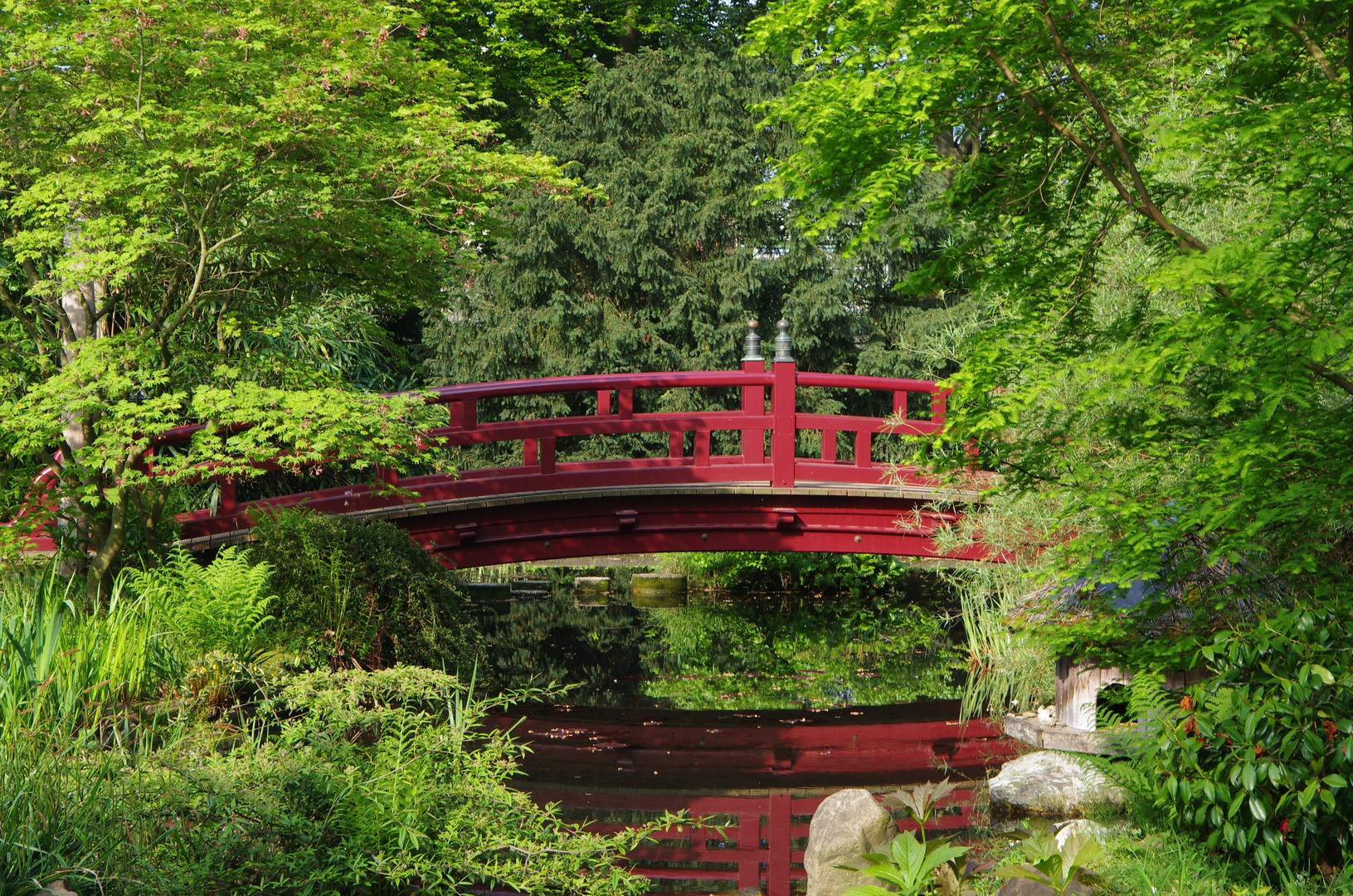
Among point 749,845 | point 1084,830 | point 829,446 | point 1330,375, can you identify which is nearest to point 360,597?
point 749,845

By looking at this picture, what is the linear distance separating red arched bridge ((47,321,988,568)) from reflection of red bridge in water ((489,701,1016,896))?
5.23ft

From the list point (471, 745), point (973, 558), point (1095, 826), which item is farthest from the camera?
point (973, 558)

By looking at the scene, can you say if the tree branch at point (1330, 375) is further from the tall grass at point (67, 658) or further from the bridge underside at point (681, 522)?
the bridge underside at point (681, 522)

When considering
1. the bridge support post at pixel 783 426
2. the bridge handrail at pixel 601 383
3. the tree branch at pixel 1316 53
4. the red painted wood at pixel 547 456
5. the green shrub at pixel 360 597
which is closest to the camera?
the tree branch at pixel 1316 53

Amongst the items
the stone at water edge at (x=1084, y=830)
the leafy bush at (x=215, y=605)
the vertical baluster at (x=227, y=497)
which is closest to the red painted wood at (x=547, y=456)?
the vertical baluster at (x=227, y=497)

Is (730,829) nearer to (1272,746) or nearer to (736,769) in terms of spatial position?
(736,769)

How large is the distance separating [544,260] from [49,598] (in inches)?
356

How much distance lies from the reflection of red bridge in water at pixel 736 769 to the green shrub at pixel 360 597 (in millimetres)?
764

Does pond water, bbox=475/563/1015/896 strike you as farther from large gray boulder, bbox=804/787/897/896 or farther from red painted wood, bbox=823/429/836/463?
red painted wood, bbox=823/429/836/463

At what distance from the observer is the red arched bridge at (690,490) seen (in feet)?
27.9

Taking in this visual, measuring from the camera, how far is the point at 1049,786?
5.46m

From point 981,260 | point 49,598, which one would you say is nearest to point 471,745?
point 49,598

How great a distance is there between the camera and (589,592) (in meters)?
12.7

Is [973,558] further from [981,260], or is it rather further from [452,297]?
[452,297]
